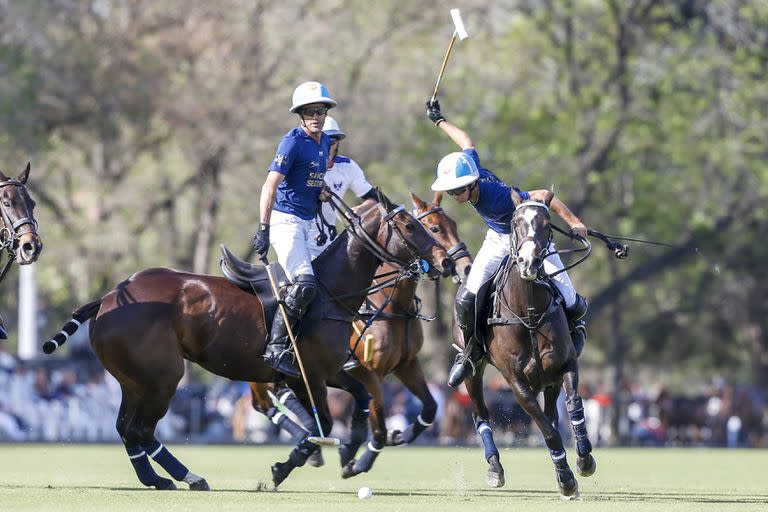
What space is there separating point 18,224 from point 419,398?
4798 millimetres

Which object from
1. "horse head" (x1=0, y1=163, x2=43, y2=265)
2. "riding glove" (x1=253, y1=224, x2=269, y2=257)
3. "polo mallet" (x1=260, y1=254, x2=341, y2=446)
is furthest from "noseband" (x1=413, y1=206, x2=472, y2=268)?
"horse head" (x1=0, y1=163, x2=43, y2=265)

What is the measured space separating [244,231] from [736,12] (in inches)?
483

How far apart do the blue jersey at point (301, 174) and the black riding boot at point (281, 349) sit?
2.88ft

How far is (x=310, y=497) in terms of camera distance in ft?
37.9

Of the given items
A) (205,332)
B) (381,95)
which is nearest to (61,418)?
(381,95)

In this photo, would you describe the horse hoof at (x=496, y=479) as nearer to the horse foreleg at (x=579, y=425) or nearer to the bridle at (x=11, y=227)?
the horse foreleg at (x=579, y=425)

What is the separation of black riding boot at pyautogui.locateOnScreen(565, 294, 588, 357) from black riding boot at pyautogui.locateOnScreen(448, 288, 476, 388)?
0.79 meters

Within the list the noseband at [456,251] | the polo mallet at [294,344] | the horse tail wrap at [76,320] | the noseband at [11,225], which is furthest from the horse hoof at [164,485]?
the noseband at [456,251]

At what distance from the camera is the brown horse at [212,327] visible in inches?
476

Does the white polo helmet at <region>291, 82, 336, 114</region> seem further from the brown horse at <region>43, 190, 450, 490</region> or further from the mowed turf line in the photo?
the mowed turf line

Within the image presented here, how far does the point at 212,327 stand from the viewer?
40.4 ft

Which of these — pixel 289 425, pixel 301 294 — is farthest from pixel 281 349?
pixel 289 425

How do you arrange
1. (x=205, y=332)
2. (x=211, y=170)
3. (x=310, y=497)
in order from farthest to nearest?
(x=211, y=170) < (x=205, y=332) < (x=310, y=497)

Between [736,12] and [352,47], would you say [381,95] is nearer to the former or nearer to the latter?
[352,47]
